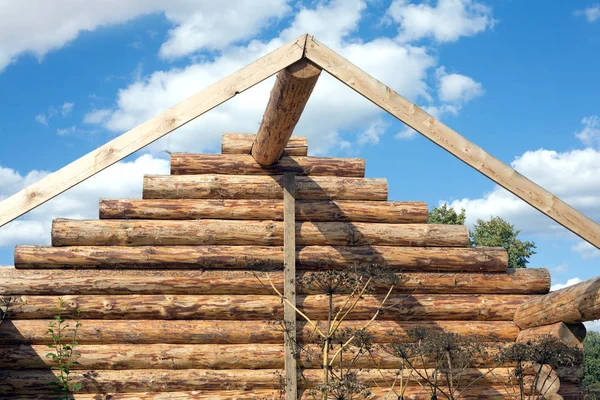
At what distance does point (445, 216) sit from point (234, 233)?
17.3 metres

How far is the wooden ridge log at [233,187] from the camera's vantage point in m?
10.9

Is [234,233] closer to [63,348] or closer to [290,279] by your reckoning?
[290,279]

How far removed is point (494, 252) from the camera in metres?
11.0

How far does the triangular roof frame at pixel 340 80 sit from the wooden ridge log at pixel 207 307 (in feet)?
11.4

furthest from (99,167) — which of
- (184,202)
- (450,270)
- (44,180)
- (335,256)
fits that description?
(450,270)

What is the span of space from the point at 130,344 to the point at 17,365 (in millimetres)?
1684

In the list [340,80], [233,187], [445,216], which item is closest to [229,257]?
[233,187]

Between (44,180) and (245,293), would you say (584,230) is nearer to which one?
(245,293)

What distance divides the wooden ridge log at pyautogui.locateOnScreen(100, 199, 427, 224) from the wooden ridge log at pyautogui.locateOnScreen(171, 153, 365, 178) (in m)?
0.56

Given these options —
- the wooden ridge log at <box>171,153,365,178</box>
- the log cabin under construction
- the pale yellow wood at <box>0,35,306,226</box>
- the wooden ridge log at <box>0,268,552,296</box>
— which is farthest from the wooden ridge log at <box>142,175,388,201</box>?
the pale yellow wood at <box>0,35,306,226</box>

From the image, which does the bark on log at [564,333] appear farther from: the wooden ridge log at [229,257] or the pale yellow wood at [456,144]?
the pale yellow wood at [456,144]

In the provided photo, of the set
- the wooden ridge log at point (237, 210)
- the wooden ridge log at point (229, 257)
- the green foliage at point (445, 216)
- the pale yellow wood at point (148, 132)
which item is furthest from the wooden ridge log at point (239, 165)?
the green foliage at point (445, 216)

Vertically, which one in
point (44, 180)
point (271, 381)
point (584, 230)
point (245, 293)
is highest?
point (44, 180)

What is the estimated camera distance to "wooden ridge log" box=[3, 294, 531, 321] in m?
10.0
